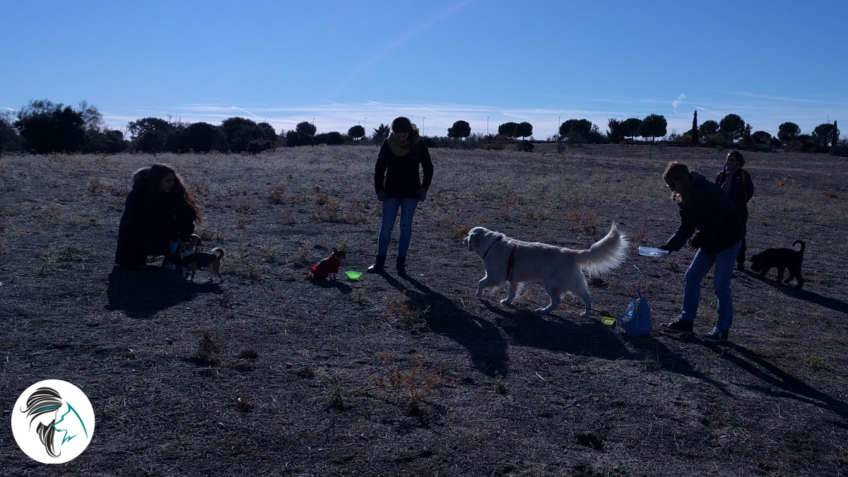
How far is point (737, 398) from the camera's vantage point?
5699mm

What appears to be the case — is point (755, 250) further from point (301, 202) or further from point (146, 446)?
point (146, 446)

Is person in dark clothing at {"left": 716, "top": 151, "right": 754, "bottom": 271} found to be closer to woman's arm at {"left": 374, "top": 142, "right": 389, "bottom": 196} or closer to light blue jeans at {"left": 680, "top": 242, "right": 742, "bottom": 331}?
light blue jeans at {"left": 680, "top": 242, "right": 742, "bottom": 331}

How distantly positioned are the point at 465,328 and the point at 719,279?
2.50 metres

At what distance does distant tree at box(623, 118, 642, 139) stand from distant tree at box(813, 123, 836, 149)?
13372 millimetres

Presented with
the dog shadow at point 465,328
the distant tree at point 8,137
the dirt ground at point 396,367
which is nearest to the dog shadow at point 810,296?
the dirt ground at point 396,367

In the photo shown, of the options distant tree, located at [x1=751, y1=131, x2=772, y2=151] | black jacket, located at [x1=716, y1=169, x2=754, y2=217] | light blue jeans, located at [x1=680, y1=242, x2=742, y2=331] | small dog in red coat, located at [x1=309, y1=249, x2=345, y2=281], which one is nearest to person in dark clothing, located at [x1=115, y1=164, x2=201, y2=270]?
small dog in red coat, located at [x1=309, y1=249, x2=345, y2=281]

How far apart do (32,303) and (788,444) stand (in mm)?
6507

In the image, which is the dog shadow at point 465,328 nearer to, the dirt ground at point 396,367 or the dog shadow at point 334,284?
the dirt ground at point 396,367

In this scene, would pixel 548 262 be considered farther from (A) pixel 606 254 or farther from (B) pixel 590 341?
(B) pixel 590 341

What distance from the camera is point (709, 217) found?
7051mm

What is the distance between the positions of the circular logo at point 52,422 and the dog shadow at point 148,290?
225 cm

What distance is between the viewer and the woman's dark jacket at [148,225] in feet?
28.5

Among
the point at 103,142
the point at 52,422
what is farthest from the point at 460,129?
the point at 52,422

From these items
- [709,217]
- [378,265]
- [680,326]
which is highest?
[709,217]
